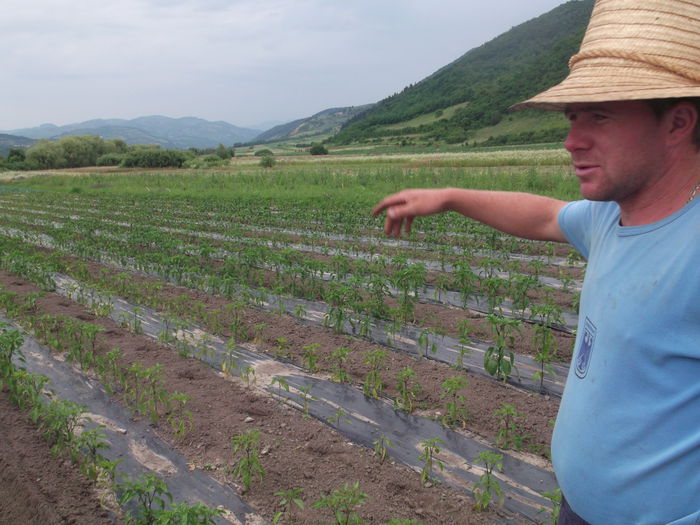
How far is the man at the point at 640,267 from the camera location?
1144mm

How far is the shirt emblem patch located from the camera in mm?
1377

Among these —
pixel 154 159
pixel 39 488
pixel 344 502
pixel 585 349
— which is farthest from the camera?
pixel 154 159

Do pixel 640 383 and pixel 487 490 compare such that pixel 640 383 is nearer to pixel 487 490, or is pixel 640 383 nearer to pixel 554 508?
pixel 554 508

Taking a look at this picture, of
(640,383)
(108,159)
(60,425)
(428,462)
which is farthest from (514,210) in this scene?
(108,159)

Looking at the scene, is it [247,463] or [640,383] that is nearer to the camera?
[640,383]

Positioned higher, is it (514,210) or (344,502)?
(514,210)

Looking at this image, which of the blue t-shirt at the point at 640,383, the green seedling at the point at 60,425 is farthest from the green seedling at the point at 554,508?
the green seedling at the point at 60,425

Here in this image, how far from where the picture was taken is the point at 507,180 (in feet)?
57.6

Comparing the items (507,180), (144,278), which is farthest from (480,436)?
(507,180)

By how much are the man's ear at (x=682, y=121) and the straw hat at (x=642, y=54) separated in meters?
0.05

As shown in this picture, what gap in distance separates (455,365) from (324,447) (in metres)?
1.78

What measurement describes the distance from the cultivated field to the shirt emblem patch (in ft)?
5.32

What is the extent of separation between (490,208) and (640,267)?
689 millimetres

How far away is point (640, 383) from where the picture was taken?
1.21 meters
